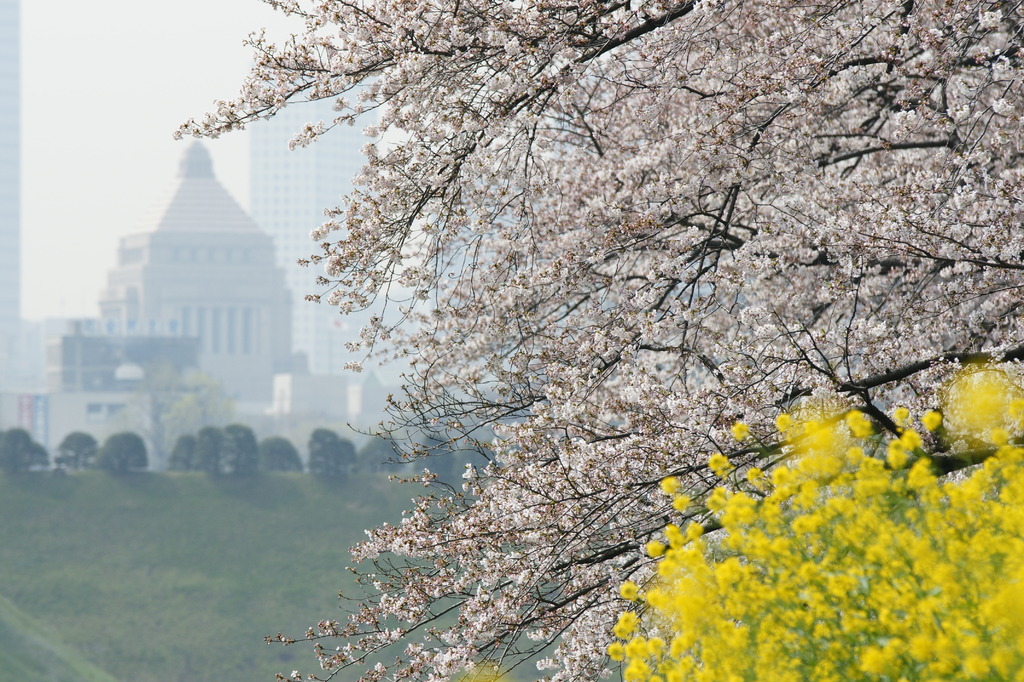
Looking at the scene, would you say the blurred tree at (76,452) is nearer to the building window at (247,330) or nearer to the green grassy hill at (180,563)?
the green grassy hill at (180,563)

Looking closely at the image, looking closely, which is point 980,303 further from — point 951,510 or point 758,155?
point 951,510

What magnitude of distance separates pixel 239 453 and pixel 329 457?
386cm

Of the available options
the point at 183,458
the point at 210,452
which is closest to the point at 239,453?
the point at 210,452

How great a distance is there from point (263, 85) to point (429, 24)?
1094 millimetres

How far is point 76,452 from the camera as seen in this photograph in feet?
152

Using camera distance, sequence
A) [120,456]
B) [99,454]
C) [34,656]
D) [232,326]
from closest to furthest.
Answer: [34,656] < [120,456] < [99,454] < [232,326]

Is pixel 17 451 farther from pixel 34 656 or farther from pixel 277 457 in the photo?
pixel 34 656

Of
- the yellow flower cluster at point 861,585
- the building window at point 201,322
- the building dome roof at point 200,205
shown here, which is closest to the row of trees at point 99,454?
the yellow flower cluster at point 861,585

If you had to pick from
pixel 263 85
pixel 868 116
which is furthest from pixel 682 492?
pixel 868 116

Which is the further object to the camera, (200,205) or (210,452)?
(200,205)

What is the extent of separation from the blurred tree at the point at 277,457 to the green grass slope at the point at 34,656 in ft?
53.1

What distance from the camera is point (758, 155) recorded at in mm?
6660

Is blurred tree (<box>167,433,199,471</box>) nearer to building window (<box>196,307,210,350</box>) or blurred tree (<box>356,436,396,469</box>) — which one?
blurred tree (<box>356,436,396,469</box>)

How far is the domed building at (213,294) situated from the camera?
152375mm
